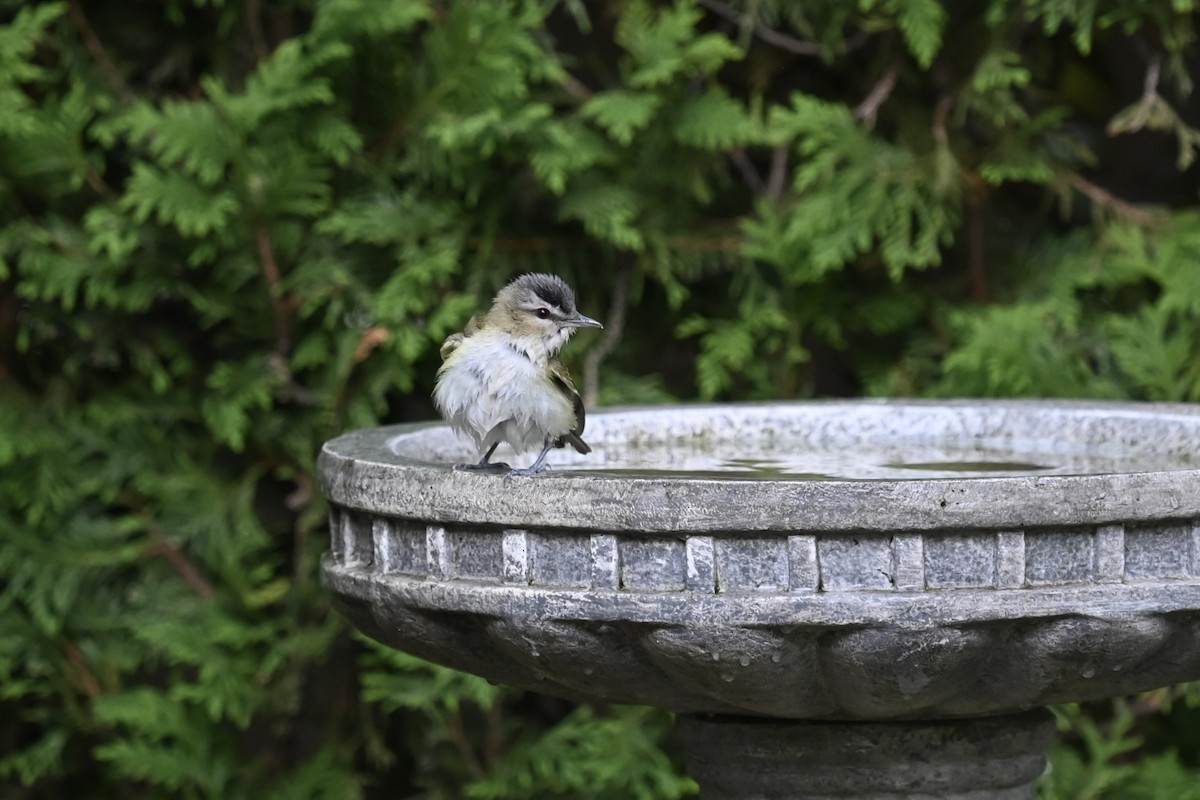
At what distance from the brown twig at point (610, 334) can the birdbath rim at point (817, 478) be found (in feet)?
3.69

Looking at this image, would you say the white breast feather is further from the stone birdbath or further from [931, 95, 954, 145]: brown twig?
[931, 95, 954, 145]: brown twig

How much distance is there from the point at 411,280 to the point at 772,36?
4.24 feet

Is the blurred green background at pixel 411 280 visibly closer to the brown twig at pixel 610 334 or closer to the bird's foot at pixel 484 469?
the brown twig at pixel 610 334

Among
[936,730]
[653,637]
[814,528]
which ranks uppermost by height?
[814,528]

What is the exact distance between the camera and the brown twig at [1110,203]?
434 centimetres

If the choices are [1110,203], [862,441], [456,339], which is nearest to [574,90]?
[1110,203]

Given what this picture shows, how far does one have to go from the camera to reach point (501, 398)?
8.20ft

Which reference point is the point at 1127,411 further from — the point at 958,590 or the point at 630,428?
the point at 958,590

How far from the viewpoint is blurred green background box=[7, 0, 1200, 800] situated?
4.07 metres

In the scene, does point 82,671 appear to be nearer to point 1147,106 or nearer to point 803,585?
point 803,585

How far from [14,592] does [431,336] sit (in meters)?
1.34

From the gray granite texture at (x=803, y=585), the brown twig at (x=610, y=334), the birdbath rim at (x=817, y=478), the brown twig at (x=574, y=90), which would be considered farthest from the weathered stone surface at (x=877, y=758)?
the brown twig at (x=574, y=90)

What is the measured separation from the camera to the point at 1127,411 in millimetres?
2914

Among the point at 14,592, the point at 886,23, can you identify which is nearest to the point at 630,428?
the point at 886,23
